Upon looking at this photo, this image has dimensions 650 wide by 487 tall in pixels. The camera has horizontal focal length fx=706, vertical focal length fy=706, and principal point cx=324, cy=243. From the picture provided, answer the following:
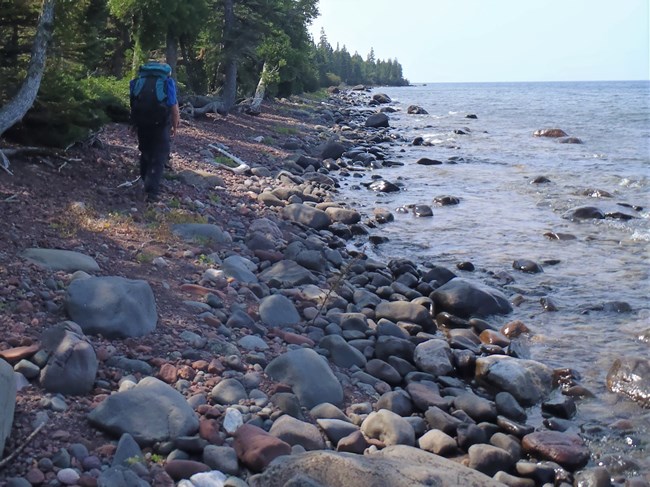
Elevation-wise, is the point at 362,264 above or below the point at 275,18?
below

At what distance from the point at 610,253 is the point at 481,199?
16.8ft

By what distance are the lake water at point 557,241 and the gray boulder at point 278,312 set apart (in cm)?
265

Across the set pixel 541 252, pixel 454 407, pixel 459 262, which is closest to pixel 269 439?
pixel 454 407

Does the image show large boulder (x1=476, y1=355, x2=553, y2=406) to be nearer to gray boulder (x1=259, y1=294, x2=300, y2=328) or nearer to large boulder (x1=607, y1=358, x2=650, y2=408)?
large boulder (x1=607, y1=358, x2=650, y2=408)

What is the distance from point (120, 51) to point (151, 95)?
44.4 feet

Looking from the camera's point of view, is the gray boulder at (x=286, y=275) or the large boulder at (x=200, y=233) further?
the large boulder at (x=200, y=233)

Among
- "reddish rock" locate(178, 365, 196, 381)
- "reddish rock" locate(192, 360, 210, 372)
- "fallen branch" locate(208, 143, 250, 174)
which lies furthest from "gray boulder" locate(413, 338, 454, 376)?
"fallen branch" locate(208, 143, 250, 174)

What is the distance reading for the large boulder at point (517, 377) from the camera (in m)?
6.46

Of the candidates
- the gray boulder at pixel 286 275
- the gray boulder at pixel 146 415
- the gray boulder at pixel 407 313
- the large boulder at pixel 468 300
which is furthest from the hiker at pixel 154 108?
the gray boulder at pixel 146 415

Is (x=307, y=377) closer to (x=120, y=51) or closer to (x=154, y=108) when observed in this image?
(x=154, y=108)

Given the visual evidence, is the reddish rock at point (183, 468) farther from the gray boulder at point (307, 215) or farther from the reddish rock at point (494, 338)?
the gray boulder at point (307, 215)

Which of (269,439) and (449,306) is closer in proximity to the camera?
(269,439)

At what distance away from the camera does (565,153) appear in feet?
87.2

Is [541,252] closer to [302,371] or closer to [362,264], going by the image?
[362,264]
